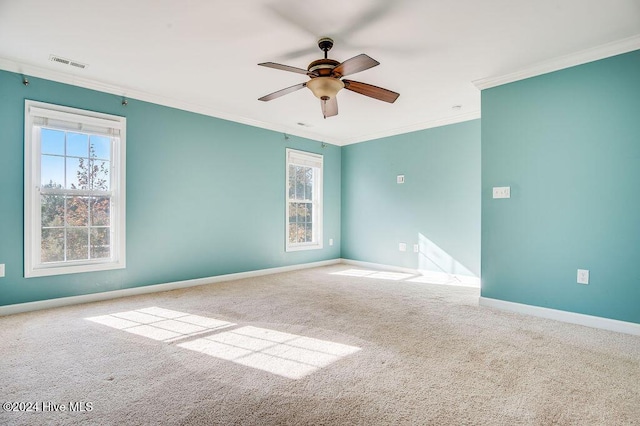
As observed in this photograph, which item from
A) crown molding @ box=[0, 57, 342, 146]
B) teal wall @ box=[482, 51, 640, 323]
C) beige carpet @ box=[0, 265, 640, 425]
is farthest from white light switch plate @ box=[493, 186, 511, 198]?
crown molding @ box=[0, 57, 342, 146]

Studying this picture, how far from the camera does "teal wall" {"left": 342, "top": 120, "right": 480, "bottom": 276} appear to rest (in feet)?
15.3

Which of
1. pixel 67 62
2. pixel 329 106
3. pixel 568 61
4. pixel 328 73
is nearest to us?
pixel 328 73

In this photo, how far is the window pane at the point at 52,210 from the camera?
10.9 ft

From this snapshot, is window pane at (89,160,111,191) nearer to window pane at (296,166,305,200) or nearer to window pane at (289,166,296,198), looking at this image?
window pane at (289,166,296,198)

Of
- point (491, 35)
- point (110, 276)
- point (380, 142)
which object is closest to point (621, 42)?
point (491, 35)

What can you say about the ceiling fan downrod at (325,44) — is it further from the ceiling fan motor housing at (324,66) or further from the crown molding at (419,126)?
the crown molding at (419,126)

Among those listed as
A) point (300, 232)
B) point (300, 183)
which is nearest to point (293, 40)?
point (300, 183)

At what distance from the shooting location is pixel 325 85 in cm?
270

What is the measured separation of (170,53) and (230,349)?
2.69 m

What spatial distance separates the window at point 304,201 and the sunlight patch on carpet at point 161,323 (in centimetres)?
262

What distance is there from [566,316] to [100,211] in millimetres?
5087

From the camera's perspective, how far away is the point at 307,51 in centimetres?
289

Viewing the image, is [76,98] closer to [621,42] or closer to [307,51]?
[307,51]

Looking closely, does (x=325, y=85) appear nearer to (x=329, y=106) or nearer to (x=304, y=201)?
(x=329, y=106)
